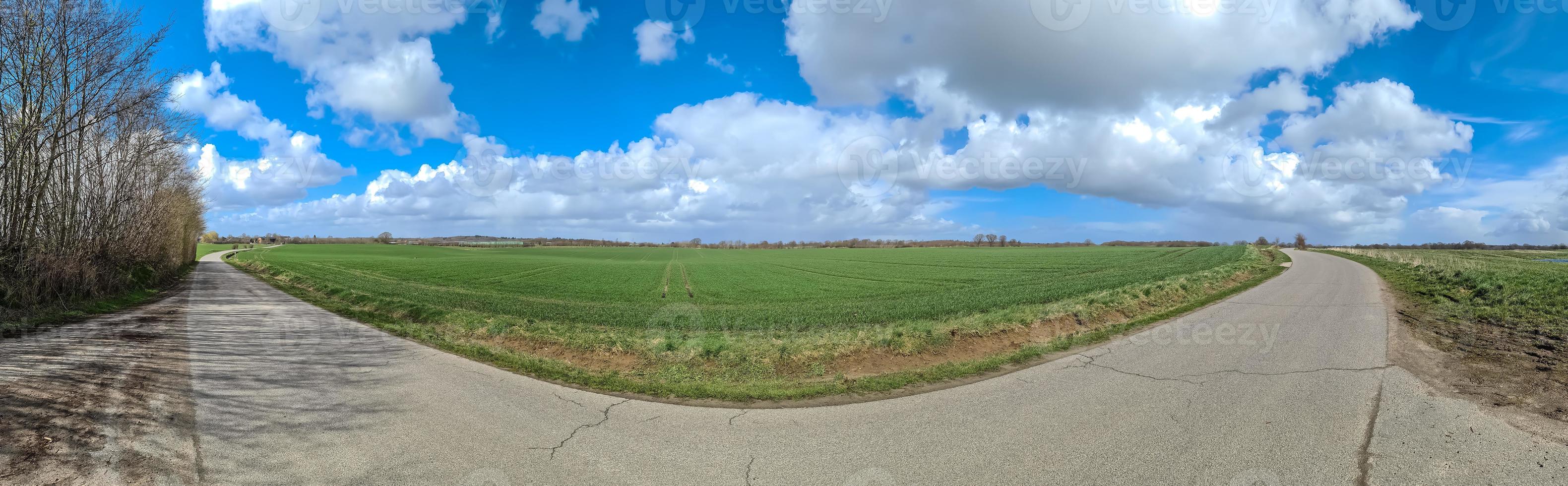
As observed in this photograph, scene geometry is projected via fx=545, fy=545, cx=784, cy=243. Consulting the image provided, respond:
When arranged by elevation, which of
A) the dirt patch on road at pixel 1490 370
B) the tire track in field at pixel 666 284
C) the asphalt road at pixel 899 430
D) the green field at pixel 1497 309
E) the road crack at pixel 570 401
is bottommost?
the tire track in field at pixel 666 284

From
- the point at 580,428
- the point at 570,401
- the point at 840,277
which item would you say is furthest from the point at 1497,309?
the point at 840,277

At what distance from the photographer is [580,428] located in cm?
600

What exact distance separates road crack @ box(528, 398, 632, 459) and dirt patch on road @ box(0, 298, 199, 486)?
8.89ft

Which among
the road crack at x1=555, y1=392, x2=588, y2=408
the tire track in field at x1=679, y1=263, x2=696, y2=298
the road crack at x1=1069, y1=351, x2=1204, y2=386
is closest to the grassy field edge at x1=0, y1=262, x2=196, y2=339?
the road crack at x1=555, y1=392, x2=588, y2=408

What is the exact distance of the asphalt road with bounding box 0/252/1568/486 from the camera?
4.71 metres

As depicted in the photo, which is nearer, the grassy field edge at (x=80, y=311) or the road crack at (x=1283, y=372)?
the road crack at (x=1283, y=372)

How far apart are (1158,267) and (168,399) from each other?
45.1 metres

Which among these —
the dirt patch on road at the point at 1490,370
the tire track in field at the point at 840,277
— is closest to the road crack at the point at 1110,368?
the dirt patch on road at the point at 1490,370

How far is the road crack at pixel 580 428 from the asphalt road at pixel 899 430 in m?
0.03

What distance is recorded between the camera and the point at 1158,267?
37281 millimetres

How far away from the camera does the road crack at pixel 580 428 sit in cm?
535

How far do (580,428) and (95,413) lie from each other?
538 cm

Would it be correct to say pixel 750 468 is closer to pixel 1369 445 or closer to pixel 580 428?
pixel 580 428

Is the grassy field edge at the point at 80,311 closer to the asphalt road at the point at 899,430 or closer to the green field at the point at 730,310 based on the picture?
the green field at the point at 730,310
